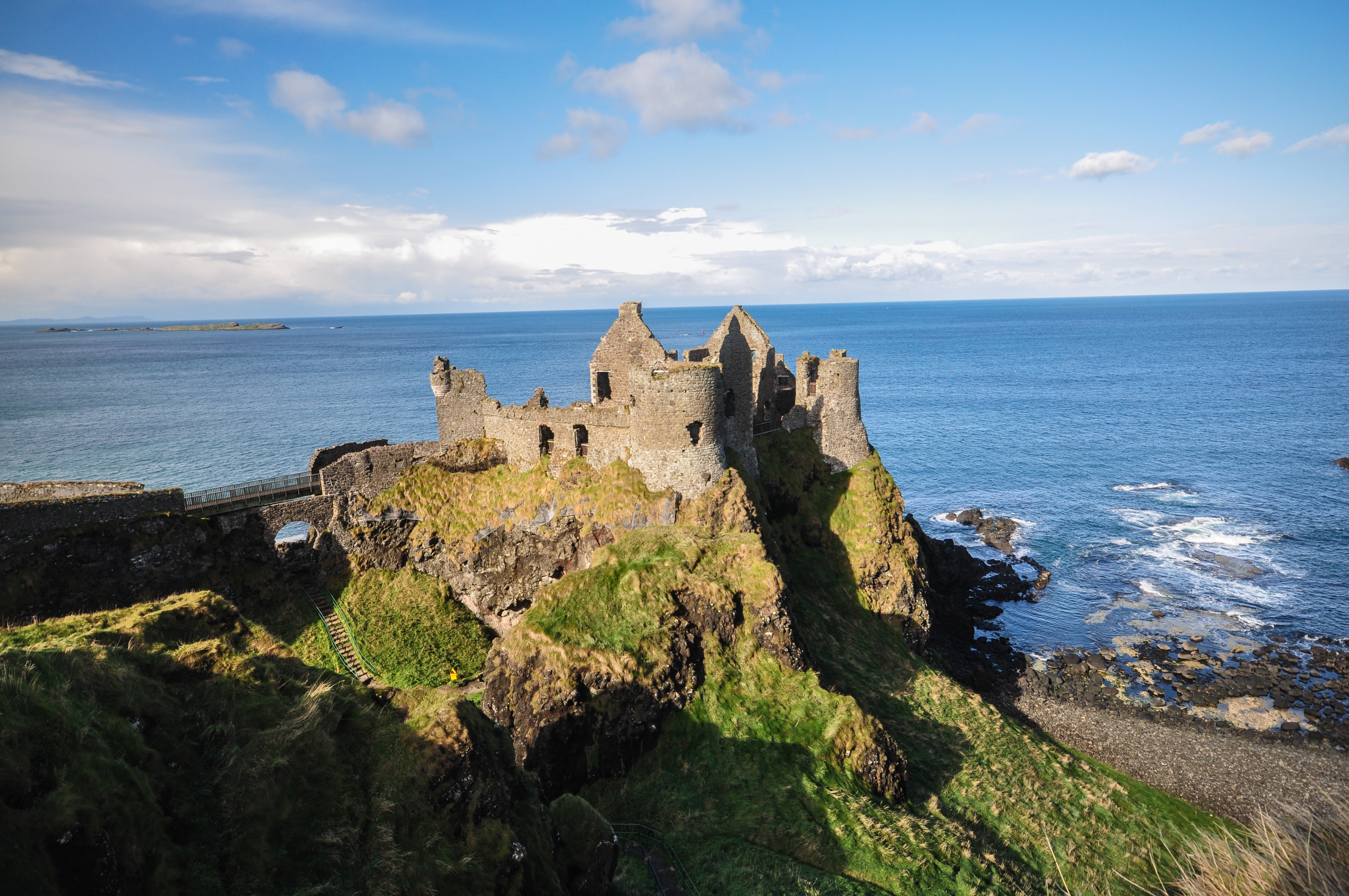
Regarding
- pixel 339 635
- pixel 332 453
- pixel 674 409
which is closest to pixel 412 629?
pixel 339 635

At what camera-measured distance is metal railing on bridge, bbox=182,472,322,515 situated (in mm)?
33406

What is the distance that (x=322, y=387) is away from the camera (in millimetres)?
128875

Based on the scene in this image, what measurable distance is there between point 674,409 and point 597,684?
468 inches

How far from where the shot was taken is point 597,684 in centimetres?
2388

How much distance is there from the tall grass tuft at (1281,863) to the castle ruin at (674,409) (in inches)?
787

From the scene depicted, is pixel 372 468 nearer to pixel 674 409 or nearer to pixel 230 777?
pixel 674 409

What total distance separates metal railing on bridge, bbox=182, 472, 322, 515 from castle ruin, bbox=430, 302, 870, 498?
7.29 m

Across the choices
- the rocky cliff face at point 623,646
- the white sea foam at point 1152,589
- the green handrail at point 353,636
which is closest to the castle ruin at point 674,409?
the rocky cliff face at point 623,646

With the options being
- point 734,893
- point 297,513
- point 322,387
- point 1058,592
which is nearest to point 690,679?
point 734,893

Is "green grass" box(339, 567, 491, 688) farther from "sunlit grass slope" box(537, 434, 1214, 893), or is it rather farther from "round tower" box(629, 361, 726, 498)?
"round tower" box(629, 361, 726, 498)

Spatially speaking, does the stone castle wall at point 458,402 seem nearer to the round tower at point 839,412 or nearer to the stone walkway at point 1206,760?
the round tower at point 839,412

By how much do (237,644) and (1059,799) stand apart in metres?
27.6

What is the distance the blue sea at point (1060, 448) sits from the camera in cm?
4962

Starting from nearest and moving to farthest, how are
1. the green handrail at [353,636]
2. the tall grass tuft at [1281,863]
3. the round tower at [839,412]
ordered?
the tall grass tuft at [1281,863] → the green handrail at [353,636] → the round tower at [839,412]
